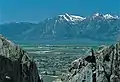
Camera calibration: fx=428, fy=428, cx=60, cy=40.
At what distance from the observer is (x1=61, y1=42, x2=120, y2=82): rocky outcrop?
1967cm

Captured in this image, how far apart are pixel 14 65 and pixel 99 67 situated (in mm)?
4236

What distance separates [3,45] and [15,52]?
1.96 ft

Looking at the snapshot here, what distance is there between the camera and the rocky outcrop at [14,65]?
17.4 metres

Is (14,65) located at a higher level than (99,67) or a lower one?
higher

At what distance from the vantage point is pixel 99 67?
19875 mm

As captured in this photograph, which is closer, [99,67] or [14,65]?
[14,65]

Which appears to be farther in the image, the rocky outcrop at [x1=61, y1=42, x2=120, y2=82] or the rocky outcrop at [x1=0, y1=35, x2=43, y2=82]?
the rocky outcrop at [x1=61, y1=42, x2=120, y2=82]

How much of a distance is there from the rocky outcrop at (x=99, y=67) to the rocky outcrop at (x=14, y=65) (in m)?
2.26

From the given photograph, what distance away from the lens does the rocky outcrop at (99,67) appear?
19.7 m

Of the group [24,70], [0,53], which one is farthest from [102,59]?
[0,53]

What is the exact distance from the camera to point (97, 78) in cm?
1952

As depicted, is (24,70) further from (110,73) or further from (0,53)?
(110,73)

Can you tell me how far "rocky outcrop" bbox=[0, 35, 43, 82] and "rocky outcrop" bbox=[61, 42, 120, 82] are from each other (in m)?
2.26

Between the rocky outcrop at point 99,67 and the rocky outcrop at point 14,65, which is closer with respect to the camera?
the rocky outcrop at point 14,65
